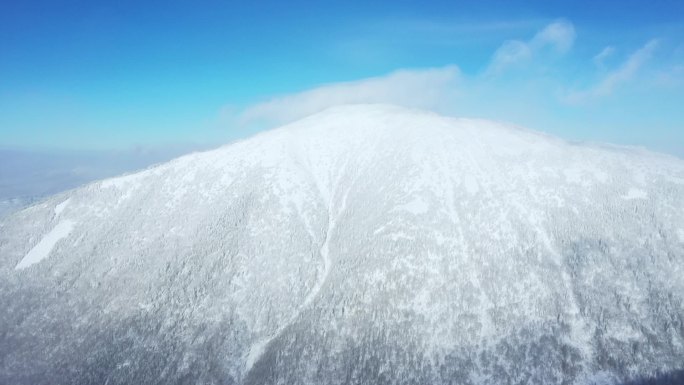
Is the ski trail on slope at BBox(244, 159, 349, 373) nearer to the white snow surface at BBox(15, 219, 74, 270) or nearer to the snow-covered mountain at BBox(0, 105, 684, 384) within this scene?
the snow-covered mountain at BBox(0, 105, 684, 384)

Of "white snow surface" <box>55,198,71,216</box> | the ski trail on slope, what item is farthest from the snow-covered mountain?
"white snow surface" <box>55,198,71,216</box>

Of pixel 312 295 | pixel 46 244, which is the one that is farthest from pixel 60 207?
pixel 312 295

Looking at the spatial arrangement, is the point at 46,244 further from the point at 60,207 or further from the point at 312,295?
the point at 312,295

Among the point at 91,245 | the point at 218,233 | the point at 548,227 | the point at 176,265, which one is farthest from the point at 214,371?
the point at 548,227

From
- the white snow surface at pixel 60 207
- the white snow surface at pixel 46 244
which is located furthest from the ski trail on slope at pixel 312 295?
the white snow surface at pixel 60 207

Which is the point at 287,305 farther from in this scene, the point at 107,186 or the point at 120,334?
the point at 107,186

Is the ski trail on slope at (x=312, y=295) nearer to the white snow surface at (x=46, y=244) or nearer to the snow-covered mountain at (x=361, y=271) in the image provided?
the snow-covered mountain at (x=361, y=271)
